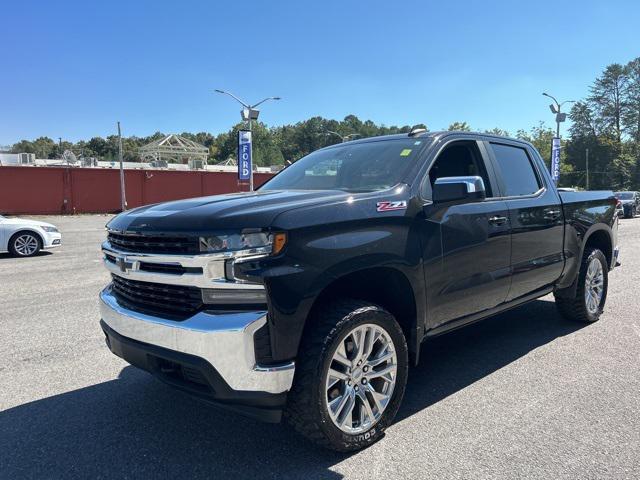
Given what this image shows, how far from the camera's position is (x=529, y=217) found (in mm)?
4367

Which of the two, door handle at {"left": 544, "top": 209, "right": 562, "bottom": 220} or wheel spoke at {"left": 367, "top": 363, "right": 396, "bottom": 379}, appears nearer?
wheel spoke at {"left": 367, "top": 363, "right": 396, "bottom": 379}

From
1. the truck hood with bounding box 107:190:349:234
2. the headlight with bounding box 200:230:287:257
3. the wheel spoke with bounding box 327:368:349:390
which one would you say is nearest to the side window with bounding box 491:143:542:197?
the truck hood with bounding box 107:190:349:234

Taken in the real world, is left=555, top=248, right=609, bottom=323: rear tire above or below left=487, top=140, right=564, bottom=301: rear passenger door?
below

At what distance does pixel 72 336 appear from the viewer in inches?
205

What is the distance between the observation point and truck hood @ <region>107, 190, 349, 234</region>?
8.56ft

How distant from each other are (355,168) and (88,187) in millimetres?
33946

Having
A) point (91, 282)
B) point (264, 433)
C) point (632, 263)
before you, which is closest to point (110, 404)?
point (264, 433)

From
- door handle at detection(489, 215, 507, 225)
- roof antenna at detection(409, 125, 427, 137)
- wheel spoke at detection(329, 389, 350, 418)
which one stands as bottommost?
wheel spoke at detection(329, 389, 350, 418)

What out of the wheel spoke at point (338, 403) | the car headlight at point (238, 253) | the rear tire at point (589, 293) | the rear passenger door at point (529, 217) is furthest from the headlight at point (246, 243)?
the rear tire at point (589, 293)

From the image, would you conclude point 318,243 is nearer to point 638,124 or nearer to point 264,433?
point 264,433

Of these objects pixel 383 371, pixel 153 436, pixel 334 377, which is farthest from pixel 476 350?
pixel 153 436

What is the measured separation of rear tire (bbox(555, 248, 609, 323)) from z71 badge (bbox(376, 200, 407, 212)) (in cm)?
304

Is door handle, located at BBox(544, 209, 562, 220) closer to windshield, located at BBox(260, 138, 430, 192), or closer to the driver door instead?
the driver door

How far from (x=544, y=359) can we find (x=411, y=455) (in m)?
2.20
